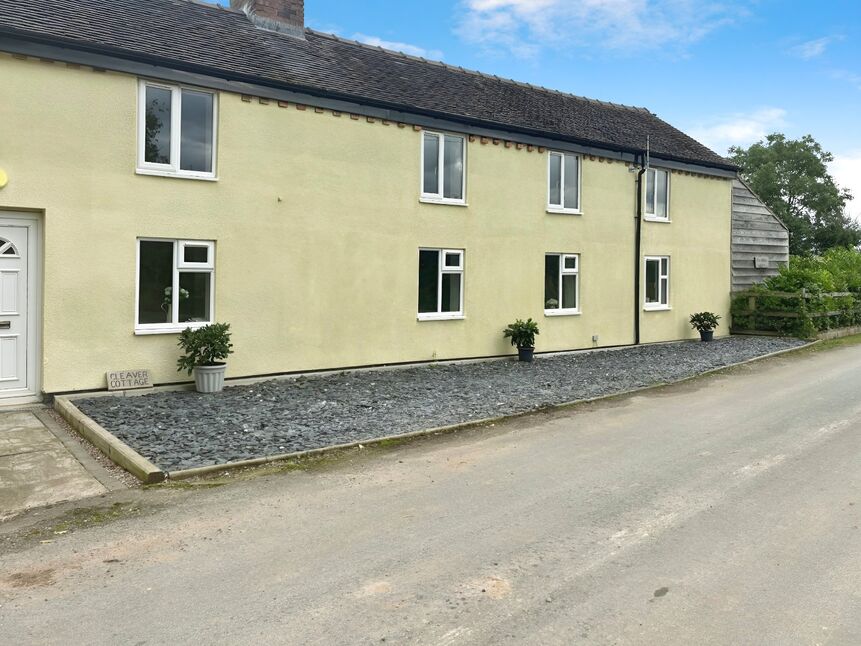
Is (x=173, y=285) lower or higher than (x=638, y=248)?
lower

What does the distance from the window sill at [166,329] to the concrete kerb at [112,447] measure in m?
1.74

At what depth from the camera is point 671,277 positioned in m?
20.5

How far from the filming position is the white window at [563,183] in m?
17.5

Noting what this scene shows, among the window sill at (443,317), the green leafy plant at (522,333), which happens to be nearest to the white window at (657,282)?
the green leafy plant at (522,333)

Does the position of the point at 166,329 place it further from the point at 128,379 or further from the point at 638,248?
the point at 638,248

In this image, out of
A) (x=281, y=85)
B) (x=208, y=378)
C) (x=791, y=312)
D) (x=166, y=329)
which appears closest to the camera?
(x=208, y=378)

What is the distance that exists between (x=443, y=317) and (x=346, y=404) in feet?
16.7

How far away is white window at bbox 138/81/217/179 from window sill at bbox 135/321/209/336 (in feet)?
8.34

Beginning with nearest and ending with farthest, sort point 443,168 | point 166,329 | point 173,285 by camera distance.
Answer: point 166,329, point 173,285, point 443,168

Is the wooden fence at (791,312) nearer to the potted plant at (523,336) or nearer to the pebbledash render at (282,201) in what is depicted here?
the pebbledash render at (282,201)

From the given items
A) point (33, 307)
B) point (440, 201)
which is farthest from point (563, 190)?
point (33, 307)

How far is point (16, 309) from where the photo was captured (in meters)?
10.4

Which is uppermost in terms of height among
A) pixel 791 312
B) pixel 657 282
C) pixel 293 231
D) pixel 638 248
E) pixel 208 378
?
pixel 638 248

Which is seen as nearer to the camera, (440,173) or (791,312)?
(440,173)
